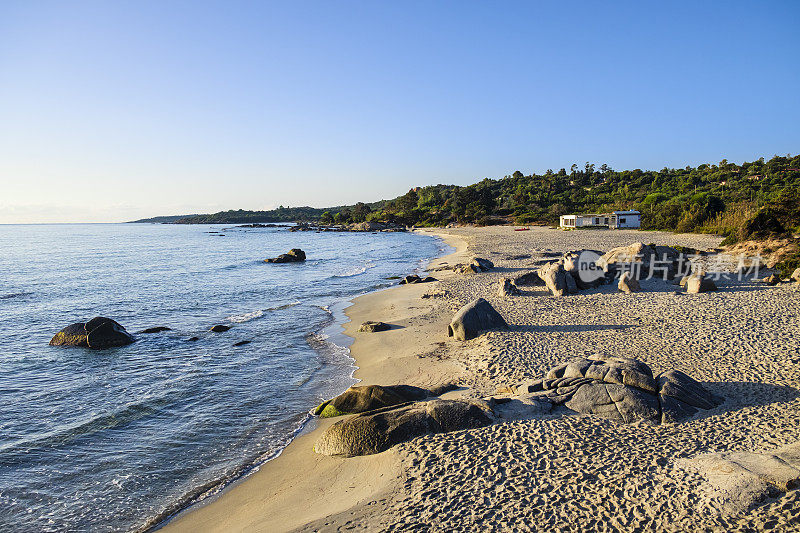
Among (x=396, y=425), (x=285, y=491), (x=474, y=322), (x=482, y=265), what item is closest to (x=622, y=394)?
(x=396, y=425)

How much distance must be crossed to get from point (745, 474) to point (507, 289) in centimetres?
1661

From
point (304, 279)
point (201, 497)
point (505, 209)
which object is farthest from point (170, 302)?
point (505, 209)

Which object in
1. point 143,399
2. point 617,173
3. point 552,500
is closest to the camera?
point 552,500

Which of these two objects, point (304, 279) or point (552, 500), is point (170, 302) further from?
point (552, 500)

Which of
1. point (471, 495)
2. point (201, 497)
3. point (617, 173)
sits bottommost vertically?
point (201, 497)

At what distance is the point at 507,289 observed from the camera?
22922 millimetres

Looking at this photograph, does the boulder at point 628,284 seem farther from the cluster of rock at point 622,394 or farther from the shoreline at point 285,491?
the shoreline at point 285,491

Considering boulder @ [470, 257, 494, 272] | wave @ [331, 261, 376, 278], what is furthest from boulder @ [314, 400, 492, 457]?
wave @ [331, 261, 376, 278]

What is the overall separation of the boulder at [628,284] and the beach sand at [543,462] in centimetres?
712

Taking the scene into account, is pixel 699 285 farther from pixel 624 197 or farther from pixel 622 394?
pixel 624 197

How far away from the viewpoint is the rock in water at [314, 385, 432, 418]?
1034cm

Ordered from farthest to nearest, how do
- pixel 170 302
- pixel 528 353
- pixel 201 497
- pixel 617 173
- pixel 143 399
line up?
pixel 617 173, pixel 170 302, pixel 528 353, pixel 143 399, pixel 201 497

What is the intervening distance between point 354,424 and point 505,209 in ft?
360

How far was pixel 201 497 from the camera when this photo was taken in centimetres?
796
